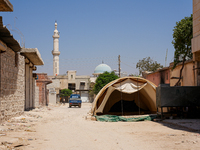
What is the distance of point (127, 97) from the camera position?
57.0 feet

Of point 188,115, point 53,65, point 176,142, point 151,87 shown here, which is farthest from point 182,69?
point 53,65

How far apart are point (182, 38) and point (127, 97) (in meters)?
5.38

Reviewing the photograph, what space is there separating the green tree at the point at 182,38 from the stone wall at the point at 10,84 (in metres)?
10.3

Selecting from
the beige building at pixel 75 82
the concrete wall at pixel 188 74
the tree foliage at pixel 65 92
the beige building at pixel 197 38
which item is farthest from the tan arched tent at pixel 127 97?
the beige building at pixel 75 82

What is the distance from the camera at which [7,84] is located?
39.9 ft

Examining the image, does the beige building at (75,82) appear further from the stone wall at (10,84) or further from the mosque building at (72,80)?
the stone wall at (10,84)

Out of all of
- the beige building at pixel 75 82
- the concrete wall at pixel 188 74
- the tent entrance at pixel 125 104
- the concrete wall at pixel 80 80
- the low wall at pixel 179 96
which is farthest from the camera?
the concrete wall at pixel 80 80

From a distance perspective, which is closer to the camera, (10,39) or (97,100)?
(10,39)

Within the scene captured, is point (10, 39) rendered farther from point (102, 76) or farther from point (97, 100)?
point (102, 76)

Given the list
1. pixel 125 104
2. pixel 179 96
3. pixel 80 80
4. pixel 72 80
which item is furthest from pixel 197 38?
pixel 72 80

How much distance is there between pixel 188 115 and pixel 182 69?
5.48 m

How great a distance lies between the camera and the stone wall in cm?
1136

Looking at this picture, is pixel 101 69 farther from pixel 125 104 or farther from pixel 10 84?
pixel 10 84

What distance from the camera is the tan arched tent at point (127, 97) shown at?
15148mm
